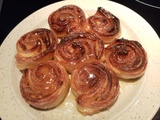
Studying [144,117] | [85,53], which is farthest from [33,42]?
[144,117]

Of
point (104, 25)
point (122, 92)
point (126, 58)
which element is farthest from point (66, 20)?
point (122, 92)

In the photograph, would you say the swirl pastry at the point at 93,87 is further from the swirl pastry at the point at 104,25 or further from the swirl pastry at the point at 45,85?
the swirl pastry at the point at 104,25

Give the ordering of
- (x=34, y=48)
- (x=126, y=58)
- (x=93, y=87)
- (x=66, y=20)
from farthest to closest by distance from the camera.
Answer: (x=66, y=20)
(x=34, y=48)
(x=126, y=58)
(x=93, y=87)

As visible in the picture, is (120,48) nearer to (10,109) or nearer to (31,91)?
(31,91)

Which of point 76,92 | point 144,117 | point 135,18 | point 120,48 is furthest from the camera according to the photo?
point 135,18

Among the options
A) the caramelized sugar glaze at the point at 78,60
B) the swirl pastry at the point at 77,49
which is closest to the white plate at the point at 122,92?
the caramelized sugar glaze at the point at 78,60

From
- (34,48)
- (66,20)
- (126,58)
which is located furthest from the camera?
(66,20)

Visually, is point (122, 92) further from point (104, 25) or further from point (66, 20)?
point (66, 20)
